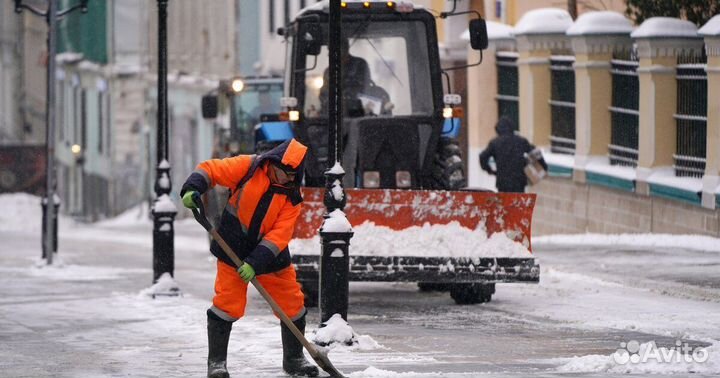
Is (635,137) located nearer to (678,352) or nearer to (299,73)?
(299,73)

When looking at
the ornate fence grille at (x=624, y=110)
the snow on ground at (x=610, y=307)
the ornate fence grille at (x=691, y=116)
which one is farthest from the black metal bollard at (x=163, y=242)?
the ornate fence grille at (x=624, y=110)

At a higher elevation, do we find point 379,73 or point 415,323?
point 379,73

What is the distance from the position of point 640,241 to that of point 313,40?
6.13 meters

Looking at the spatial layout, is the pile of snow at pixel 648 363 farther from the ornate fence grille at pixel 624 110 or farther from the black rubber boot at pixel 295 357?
the ornate fence grille at pixel 624 110

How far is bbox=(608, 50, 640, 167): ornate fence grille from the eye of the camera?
2405 cm

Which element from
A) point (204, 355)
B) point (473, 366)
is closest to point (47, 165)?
point (204, 355)

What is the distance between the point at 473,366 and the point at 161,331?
3379mm

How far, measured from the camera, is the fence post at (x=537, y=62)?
2714cm

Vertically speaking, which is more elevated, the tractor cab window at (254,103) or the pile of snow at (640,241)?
the tractor cab window at (254,103)

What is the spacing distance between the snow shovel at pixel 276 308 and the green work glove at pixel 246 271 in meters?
0.08

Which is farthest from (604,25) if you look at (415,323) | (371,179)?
(415,323)

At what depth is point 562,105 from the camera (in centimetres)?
2720

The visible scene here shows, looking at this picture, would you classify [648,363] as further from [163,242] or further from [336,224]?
[163,242]

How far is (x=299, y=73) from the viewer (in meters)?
18.5
